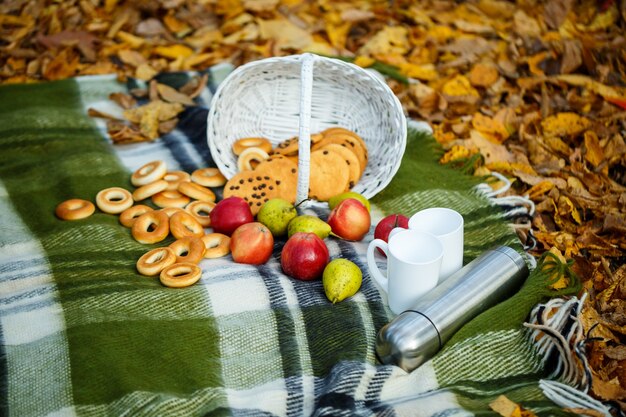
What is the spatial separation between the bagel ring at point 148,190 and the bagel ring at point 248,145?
0.34 m

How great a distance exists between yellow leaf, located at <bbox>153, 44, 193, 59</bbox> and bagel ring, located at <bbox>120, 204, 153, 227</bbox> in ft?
5.23

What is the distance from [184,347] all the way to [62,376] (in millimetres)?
325

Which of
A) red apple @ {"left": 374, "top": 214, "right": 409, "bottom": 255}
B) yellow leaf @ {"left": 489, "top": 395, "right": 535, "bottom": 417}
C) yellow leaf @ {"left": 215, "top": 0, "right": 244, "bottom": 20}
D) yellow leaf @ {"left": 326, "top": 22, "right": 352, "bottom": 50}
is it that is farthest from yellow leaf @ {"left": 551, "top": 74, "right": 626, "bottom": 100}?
yellow leaf @ {"left": 489, "top": 395, "right": 535, "bottom": 417}

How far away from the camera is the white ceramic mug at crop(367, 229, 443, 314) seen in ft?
6.12

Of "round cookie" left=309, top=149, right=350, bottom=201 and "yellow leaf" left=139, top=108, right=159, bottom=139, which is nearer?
"round cookie" left=309, top=149, right=350, bottom=201

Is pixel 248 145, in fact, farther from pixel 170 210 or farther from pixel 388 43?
pixel 388 43

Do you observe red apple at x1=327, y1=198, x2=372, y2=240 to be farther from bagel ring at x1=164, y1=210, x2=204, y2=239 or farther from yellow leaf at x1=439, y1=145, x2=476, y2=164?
yellow leaf at x1=439, y1=145, x2=476, y2=164

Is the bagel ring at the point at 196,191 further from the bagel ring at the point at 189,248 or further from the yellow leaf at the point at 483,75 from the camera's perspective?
the yellow leaf at the point at 483,75

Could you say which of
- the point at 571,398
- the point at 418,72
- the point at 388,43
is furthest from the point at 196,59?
the point at 571,398

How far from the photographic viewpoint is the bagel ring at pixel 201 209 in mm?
2437

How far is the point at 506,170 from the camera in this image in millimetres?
2850

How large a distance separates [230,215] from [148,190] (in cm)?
42

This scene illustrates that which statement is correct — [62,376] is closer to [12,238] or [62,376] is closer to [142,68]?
[12,238]

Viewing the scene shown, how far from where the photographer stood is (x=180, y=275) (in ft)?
6.92
